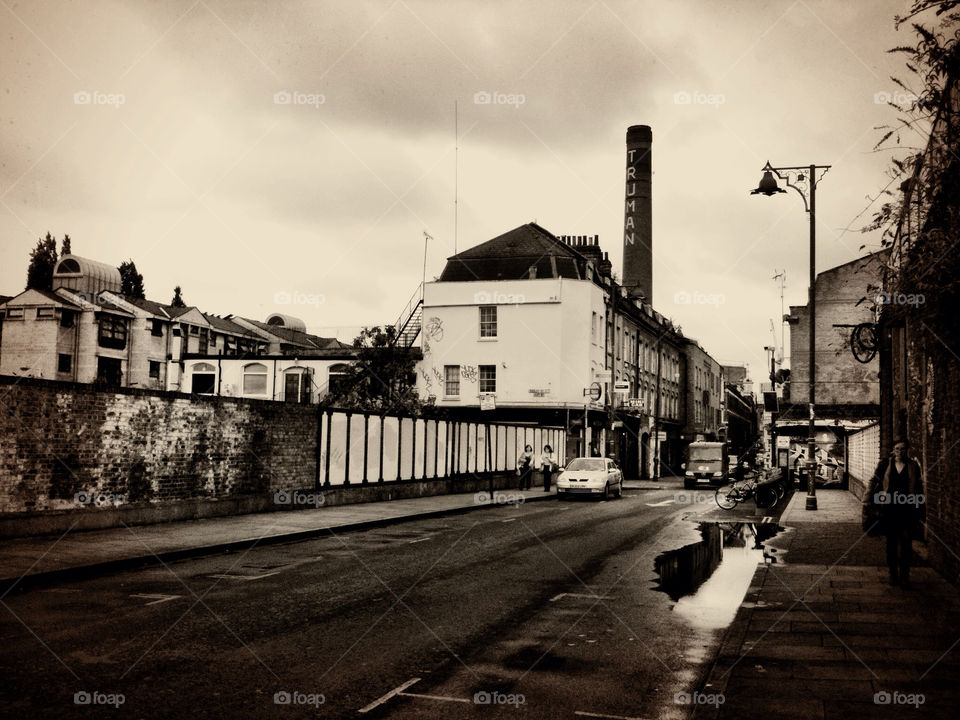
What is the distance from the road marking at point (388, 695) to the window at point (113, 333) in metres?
60.1

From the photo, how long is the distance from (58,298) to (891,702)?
63.2 meters

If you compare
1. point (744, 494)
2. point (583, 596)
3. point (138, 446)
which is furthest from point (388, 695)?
point (744, 494)

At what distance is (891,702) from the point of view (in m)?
5.64

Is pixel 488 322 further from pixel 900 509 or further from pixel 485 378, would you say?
pixel 900 509

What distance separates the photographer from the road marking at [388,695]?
554cm

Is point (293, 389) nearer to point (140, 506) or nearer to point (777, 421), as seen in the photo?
→ point (777, 421)

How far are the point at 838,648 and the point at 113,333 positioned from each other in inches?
2425

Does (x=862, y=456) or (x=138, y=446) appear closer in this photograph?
(x=138, y=446)

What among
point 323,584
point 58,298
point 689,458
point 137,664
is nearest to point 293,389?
point 58,298

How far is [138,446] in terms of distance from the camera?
16031 mm

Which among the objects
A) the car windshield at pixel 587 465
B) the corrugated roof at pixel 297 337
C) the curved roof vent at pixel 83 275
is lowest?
the car windshield at pixel 587 465

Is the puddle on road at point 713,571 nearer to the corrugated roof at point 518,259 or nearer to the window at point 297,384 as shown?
the corrugated roof at point 518,259

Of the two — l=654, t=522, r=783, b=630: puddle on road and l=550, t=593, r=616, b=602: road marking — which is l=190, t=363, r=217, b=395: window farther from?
l=550, t=593, r=616, b=602: road marking

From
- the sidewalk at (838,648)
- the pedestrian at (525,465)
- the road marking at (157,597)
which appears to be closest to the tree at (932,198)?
the sidewalk at (838,648)
